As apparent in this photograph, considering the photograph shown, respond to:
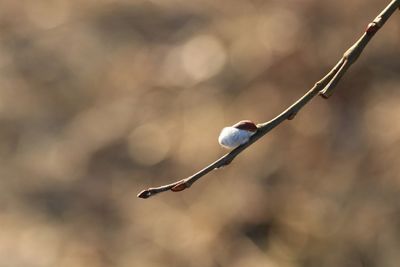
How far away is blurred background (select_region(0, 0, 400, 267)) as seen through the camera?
8.55ft

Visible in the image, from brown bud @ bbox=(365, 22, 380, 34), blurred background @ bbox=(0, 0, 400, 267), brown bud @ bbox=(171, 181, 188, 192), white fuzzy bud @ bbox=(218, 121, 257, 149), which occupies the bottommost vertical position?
blurred background @ bbox=(0, 0, 400, 267)

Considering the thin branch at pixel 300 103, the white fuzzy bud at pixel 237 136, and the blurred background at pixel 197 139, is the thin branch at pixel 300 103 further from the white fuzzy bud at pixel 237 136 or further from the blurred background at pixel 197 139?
the blurred background at pixel 197 139

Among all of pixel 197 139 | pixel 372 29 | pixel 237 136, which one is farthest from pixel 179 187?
pixel 197 139

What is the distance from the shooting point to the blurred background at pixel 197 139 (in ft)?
8.55

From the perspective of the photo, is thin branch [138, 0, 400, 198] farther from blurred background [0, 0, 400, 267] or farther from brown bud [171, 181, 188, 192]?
blurred background [0, 0, 400, 267]

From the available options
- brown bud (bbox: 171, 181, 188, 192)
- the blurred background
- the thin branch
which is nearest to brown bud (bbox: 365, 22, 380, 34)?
the thin branch

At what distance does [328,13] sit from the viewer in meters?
3.35

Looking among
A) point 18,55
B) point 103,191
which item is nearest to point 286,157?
point 103,191

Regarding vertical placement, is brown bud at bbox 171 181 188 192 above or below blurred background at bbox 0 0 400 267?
above

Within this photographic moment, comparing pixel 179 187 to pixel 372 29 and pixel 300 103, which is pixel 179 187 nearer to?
pixel 300 103

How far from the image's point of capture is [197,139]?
315cm

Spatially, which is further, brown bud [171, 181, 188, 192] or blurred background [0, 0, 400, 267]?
blurred background [0, 0, 400, 267]

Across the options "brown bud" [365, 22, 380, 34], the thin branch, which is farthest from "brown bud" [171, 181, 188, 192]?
"brown bud" [365, 22, 380, 34]

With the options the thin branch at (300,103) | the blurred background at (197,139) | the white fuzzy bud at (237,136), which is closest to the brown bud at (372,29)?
the thin branch at (300,103)
